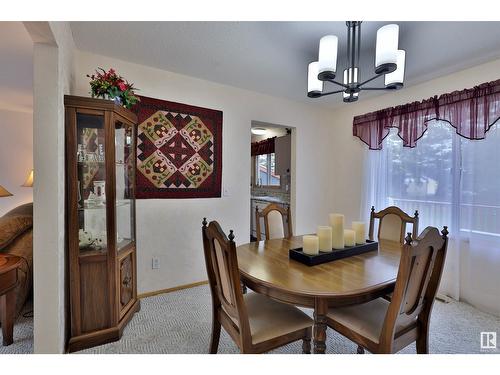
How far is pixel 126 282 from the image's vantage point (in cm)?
207

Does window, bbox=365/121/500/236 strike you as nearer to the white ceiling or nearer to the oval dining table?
the oval dining table

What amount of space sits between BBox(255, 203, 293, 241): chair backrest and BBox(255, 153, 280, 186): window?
2545 millimetres

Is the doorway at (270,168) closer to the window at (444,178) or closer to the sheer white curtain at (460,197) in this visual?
the window at (444,178)

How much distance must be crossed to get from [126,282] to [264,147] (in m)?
3.59

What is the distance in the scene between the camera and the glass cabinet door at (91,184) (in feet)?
5.84

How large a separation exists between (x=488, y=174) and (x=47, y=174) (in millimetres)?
3523

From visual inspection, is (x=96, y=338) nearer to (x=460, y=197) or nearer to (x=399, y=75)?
(x=399, y=75)

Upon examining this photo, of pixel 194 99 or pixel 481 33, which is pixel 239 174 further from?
pixel 481 33

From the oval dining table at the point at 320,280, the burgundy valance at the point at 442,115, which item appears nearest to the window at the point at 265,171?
the burgundy valance at the point at 442,115

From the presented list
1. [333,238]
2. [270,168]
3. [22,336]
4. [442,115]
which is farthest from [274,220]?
[270,168]

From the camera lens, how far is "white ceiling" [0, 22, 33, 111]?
1.93m

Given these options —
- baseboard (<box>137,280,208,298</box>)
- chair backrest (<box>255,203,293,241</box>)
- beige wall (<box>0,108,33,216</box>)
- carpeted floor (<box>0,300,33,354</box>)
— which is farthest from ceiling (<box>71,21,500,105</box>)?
beige wall (<box>0,108,33,216</box>)

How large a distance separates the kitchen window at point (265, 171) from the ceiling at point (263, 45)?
2563 mm
